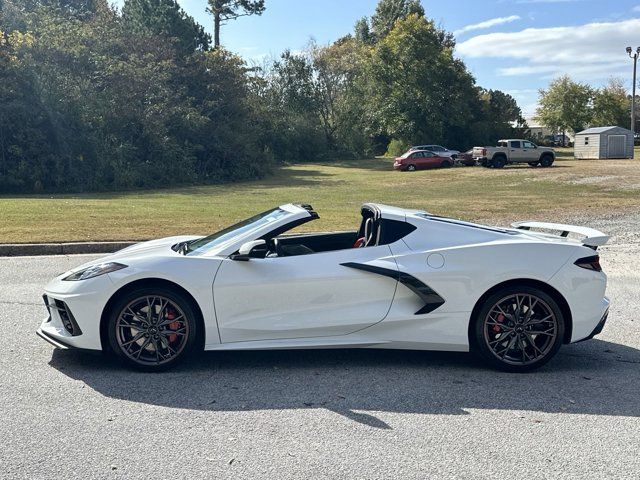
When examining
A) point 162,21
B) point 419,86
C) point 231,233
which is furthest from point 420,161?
point 231,233

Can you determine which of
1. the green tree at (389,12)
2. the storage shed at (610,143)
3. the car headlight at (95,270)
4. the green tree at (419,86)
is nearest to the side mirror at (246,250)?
the car headlight at (95,270)

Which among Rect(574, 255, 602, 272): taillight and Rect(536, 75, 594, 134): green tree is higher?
Rect(536, 75, 594, 134): green tree

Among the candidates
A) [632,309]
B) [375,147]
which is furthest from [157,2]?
[632,309]

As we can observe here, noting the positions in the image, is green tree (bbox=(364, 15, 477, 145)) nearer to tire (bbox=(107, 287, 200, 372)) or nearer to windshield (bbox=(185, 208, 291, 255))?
windshield (bbox=(185, 208, 291, 255))

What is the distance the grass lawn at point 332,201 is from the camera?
557 inches

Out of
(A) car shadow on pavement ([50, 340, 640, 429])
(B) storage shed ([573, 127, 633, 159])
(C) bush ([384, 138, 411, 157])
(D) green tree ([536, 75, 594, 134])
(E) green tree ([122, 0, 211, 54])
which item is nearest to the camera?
(A) car shadow on pavement ([50, 340, 640, 429])

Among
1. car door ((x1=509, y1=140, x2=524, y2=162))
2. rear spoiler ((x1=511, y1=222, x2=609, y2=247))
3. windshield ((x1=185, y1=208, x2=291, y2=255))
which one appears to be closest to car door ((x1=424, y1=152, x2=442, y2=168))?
car door ((x1=509, y1=140, x2=524, y2=162))

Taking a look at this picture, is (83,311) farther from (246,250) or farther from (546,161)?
(546,161)

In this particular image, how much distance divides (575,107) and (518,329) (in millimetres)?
76198

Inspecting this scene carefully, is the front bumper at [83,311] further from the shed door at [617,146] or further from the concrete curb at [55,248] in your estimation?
the shed door at [617,146]

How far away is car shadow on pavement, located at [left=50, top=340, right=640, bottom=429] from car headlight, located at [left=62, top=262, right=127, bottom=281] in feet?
2.39

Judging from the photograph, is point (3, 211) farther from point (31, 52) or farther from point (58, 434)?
point (31, 52)

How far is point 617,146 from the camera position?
4791cm

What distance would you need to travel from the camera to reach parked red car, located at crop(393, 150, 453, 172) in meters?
43.8
